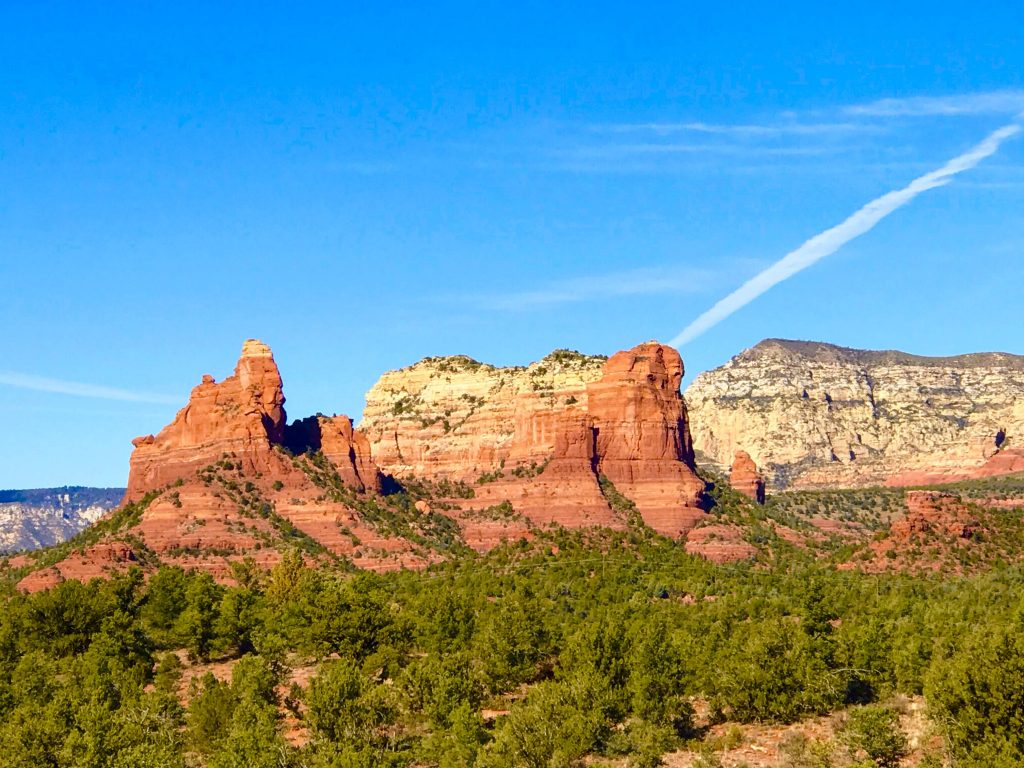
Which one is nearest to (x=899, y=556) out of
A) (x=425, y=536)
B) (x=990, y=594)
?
(x=990, y=594)

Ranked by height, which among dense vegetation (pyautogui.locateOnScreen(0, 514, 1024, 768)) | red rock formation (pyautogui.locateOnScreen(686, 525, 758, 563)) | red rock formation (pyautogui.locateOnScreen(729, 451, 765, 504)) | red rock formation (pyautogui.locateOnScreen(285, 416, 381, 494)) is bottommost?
dense vegetation (pyautogui.locateOnScreen(0, 514, 1024, 768))

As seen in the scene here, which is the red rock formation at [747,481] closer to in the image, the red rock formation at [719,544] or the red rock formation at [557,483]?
the red rock formation at [719,544]

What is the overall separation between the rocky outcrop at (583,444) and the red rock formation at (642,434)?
116 mm

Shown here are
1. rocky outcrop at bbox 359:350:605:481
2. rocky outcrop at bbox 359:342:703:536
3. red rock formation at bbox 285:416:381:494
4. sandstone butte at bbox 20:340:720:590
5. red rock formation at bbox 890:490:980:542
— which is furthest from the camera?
rocky outcrop at bbox 359:350:605:481

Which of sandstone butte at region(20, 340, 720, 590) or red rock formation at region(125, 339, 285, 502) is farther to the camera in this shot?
red rock formation at region(125, 339, 285, 502)

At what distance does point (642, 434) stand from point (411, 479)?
34395mm

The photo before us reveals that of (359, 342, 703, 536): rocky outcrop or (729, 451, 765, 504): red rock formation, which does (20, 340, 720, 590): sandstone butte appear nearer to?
(359, 342, 703, 536): rocky outcrop

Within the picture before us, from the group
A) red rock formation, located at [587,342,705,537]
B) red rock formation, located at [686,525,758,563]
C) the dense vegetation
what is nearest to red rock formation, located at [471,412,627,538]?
red rock formation, located at [587,342,705,537]

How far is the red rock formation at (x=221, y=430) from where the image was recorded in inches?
6220

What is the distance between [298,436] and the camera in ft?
562

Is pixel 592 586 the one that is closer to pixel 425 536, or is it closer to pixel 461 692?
pixel 425 536

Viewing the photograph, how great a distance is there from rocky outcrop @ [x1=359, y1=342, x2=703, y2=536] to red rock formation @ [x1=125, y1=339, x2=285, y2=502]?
28030mm

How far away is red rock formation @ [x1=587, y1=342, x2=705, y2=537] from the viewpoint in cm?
16525

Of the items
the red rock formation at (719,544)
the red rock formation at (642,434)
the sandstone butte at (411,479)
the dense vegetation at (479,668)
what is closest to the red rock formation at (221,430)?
the sandstone butte at (411,479)
